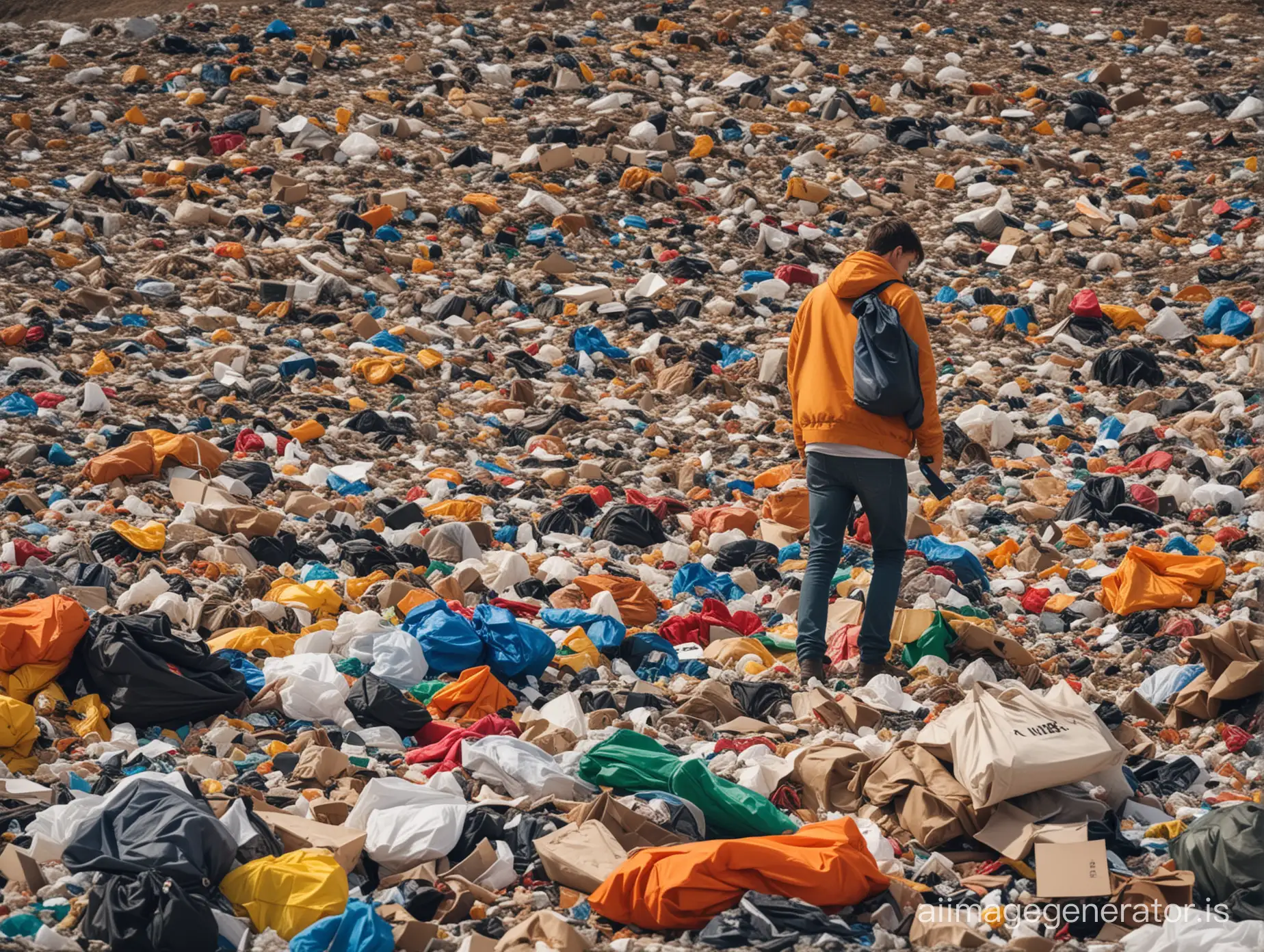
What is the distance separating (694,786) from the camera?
3.44 m

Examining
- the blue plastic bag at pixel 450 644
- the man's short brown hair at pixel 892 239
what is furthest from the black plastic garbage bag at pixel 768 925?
the man's short brown hair at pixel 892 239

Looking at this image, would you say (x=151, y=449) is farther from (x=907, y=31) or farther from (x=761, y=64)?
(x=907, y=31)

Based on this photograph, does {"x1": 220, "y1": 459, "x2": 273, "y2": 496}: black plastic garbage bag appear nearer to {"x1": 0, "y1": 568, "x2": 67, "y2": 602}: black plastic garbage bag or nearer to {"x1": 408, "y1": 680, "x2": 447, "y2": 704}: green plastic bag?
{"x1": 0, "y1": 568, "x2": 67, "y2": 602}: black plastic garbage bag

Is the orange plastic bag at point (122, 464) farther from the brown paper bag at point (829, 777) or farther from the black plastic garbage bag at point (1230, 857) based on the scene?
the black plastic garbage bag at point (1230, 857)

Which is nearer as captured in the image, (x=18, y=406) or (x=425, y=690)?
(x=425, y=690)

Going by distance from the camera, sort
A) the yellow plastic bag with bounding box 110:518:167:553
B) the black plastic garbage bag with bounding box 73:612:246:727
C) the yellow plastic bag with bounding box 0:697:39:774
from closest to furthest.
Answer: the yellow plastic bag with bounding box 0:697:39:774
the black plastic garbage bag with bounding box 73:612:246:727
the yellow plastic bag with bounding box 110:518:167:553

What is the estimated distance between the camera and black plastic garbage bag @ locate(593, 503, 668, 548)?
589 centimetres

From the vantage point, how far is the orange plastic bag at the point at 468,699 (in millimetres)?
4258

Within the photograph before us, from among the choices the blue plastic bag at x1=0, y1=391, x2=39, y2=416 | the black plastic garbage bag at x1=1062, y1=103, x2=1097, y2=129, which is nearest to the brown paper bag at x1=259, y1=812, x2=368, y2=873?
the blue plastic bag at x1=0, y1=391, x2=39, y2=416

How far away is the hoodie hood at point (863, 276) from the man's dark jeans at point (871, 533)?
0.59m

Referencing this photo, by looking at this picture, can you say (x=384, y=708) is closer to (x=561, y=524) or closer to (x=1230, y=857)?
(x=561, y=524)

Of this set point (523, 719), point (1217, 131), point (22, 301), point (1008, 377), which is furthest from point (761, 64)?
point (523, 719)

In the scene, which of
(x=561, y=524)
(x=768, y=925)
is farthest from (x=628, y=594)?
(x=768, y=925)

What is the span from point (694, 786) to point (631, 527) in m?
2.54
